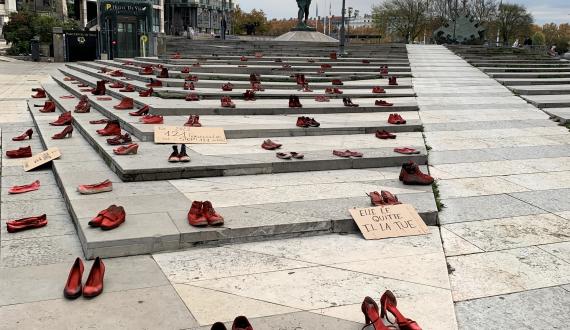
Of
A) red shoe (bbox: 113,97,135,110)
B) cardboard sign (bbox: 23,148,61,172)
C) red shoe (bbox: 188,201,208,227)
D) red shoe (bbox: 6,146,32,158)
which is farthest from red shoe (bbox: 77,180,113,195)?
red shoe (bbox: 113,97,135,110)

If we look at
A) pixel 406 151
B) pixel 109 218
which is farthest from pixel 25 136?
pixel 406 151

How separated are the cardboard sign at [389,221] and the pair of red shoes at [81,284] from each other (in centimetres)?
218

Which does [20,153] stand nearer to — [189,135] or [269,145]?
[189,135]

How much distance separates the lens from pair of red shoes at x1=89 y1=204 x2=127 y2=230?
14.0ft

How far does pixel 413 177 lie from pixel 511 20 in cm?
6275

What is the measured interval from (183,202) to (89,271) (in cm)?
141

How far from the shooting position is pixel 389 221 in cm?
490

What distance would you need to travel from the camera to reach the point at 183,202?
5.08 m

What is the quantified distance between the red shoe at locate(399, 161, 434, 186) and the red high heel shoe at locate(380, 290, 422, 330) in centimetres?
292

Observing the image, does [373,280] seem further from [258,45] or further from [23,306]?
[258,45]

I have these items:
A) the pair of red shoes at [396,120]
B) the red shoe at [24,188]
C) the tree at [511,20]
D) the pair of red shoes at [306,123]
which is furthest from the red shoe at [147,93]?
the tree at [511,20]

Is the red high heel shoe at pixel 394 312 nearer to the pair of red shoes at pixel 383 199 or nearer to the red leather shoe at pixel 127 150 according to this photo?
the pair of red shoes at pixel 383 199

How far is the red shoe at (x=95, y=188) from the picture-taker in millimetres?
5191

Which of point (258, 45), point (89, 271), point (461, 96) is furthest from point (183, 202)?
point (258, 45)
